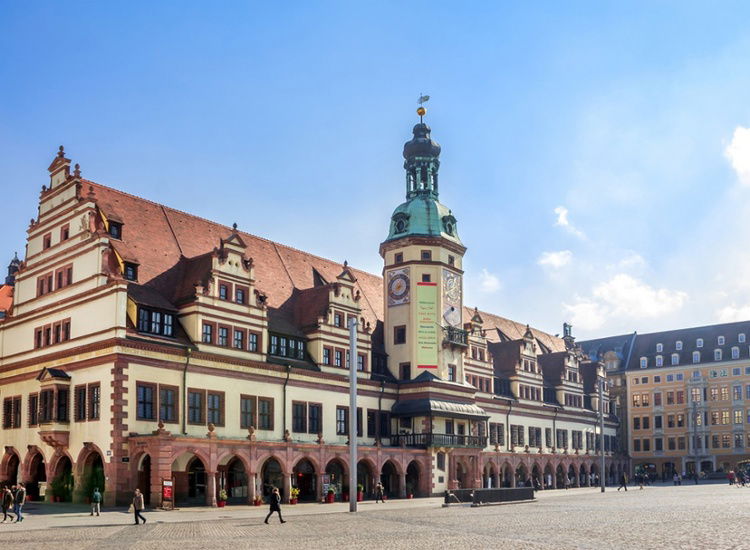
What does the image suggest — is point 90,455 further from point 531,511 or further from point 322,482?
point 531,511

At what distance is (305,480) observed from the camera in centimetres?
6544

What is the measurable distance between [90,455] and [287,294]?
845 inches

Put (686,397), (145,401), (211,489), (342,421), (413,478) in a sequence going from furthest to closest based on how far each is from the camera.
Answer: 1. (686,397)
2. (413,478)
3. (342,421)
4. (145,401)
5. (211,489)

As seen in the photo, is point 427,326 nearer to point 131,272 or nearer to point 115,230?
point 131,272

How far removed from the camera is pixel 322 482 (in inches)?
2420

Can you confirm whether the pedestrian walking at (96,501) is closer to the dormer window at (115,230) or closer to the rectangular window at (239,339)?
the rectangular window at (239,339)

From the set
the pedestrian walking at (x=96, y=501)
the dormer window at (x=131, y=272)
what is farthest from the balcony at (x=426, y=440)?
the pedestrian walking at (x=96, y=501)

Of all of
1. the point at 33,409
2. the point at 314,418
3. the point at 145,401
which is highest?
the point at 145,401

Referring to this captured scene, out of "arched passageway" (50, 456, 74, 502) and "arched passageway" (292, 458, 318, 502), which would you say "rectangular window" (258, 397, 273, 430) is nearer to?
"arched passageway" (292, 458, 318, 502)

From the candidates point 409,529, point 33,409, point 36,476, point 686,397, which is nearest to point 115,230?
point 33,409

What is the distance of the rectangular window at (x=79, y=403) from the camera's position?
5469 cm

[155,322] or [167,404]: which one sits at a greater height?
[155,322]

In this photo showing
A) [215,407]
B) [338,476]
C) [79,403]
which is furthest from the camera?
[338,476]

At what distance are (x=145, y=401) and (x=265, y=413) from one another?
10.5 metres
